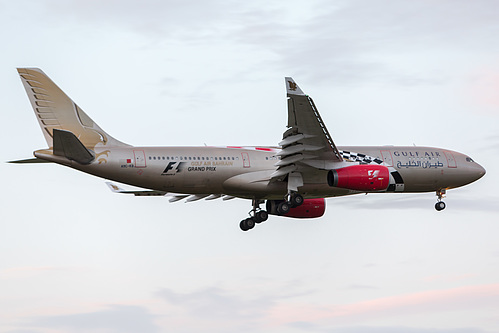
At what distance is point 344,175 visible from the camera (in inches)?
1829

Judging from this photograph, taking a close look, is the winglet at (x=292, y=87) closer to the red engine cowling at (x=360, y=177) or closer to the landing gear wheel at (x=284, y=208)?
the red engine cowling at (x=360, y=177)

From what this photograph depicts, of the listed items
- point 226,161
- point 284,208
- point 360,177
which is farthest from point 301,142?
point 284,208

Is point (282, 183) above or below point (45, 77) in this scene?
below

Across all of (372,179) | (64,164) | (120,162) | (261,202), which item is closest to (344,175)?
(372,179)

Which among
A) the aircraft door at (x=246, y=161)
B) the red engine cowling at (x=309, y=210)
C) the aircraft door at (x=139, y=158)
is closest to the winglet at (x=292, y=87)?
the aircraft door at (x=246, y=161)

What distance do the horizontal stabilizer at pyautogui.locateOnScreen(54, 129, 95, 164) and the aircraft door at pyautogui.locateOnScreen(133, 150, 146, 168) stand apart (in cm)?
252

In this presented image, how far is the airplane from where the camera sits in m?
44.8

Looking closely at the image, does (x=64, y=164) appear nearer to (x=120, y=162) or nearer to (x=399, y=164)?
(x=120, y=162)

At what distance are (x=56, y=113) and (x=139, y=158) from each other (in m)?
5.83

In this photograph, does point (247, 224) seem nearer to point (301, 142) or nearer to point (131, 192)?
point (131, 192)

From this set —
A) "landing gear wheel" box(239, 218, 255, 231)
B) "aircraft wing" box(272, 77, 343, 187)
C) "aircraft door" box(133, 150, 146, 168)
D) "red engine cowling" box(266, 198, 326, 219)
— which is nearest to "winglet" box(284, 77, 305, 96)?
"aircraft wing" box(272, 77, 343, 187)

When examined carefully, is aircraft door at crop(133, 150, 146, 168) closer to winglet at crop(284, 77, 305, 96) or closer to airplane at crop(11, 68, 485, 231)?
airplane at crop(11, 68, 485, 231)

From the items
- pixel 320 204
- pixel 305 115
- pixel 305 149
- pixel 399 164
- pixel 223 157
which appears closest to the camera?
pixel 305 115

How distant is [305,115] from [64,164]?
14.0 metres
